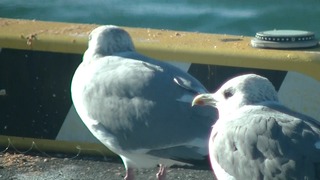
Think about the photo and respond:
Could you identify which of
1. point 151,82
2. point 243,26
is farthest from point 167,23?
point 151,82

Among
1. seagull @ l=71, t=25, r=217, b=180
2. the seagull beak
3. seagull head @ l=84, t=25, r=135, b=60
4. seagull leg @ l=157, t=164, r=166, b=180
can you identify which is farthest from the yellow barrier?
the seagull beak

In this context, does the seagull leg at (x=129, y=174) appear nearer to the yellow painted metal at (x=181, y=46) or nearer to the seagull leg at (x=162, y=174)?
the seagull leg at (x=162, y=174)

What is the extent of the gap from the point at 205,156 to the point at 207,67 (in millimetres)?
1152

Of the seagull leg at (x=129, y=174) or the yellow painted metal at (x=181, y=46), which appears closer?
the seagull leg at (x=129, y=174)

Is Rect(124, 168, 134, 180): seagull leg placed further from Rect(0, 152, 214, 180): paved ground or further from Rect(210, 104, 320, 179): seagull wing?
Rect(210, 104, 320, 179): seagull wing

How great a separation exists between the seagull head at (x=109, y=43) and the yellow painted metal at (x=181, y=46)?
1.64 ft

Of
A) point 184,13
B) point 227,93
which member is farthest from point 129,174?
point 184,13

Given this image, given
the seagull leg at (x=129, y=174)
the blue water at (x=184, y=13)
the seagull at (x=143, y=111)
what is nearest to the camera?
the seagull at (x=143, y=111)

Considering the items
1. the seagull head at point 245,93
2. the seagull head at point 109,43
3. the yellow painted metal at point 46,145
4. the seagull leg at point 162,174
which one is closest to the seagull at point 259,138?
the seagull head at point 245,93

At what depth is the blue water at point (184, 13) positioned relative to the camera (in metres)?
9.79

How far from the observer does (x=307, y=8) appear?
401 inches

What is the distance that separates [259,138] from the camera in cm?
446

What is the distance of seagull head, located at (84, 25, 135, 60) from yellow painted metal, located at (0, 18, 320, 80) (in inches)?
19.7

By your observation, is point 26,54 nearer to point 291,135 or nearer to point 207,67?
point 207,67
